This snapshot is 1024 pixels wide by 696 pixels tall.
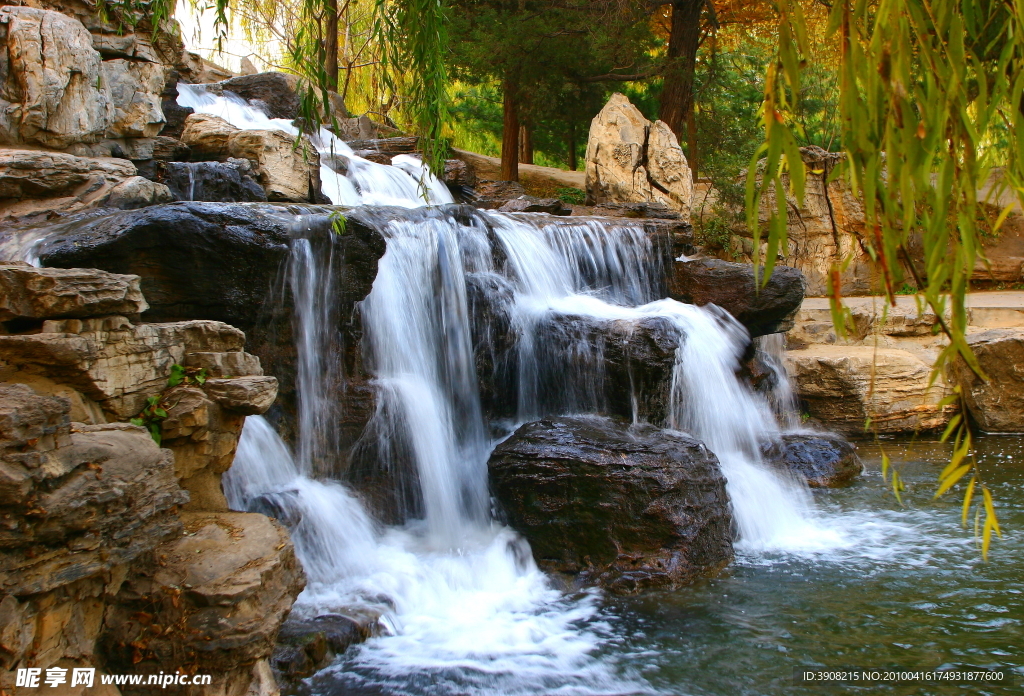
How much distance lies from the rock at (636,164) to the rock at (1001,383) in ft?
16.3

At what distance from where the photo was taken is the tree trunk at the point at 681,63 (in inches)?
535

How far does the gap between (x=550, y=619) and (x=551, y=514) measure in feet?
3.19

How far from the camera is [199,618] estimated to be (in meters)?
3.32

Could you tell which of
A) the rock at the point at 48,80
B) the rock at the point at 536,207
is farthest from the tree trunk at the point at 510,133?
the rock at the point at 48,80

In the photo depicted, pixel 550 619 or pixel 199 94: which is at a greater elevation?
pixel 199 94

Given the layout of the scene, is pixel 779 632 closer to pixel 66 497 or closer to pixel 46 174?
pixel 66 497

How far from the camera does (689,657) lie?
4289 millimetres

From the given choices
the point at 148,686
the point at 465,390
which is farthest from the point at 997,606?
the point at 148,686

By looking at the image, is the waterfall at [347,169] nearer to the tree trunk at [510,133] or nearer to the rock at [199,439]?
the tree trunk at [510,133]

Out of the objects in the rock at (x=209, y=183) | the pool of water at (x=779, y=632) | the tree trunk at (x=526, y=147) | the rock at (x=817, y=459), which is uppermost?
the tree trunk at (x=526, y=147)

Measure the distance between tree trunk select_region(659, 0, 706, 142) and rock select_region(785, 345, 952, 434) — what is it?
5.93m

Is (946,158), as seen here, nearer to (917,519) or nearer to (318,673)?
(318,673)

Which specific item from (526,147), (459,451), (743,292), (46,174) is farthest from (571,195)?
(46,174)

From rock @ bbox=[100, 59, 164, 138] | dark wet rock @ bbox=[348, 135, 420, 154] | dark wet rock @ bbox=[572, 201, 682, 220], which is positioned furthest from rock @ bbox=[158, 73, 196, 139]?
dark wet rock @ bbox=[572, 201, 682, 220]
